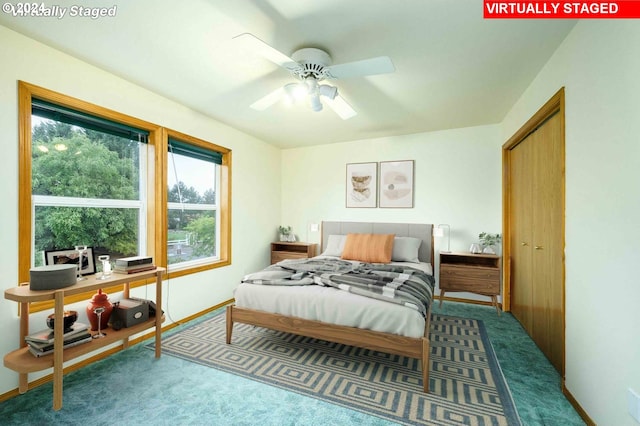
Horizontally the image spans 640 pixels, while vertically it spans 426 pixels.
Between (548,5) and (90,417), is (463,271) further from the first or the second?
(90,417)

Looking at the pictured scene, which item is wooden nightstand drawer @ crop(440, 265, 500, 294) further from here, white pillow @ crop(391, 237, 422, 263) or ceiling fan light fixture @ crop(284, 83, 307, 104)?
ceiling fan light fixture @ crop(284, 83, 307, 104)

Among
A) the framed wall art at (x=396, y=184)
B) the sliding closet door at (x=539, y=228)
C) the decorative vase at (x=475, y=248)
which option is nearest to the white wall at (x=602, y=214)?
the sliding closet door at (x=539, y=228)

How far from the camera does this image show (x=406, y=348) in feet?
6.62

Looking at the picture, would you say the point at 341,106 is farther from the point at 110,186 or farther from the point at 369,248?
the point at 110,186

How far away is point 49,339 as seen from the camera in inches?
71.4

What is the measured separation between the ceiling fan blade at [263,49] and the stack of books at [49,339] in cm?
228

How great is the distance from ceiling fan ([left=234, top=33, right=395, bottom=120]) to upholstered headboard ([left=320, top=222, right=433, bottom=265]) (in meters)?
2.30

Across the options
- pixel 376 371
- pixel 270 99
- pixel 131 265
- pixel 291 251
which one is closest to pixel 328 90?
pixel 270 99

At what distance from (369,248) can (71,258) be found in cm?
306

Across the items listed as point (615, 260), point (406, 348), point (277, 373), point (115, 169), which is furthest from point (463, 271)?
point (115, 169)

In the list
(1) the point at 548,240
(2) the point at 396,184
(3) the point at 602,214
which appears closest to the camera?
(3) the point at 602,214

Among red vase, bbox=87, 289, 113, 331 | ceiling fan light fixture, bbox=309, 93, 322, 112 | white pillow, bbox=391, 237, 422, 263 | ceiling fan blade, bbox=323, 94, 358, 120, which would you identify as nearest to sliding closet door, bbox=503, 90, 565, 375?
white pillow, bbox=391, 237, 422, 263

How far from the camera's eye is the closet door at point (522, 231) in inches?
111

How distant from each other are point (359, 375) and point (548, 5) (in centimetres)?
279
